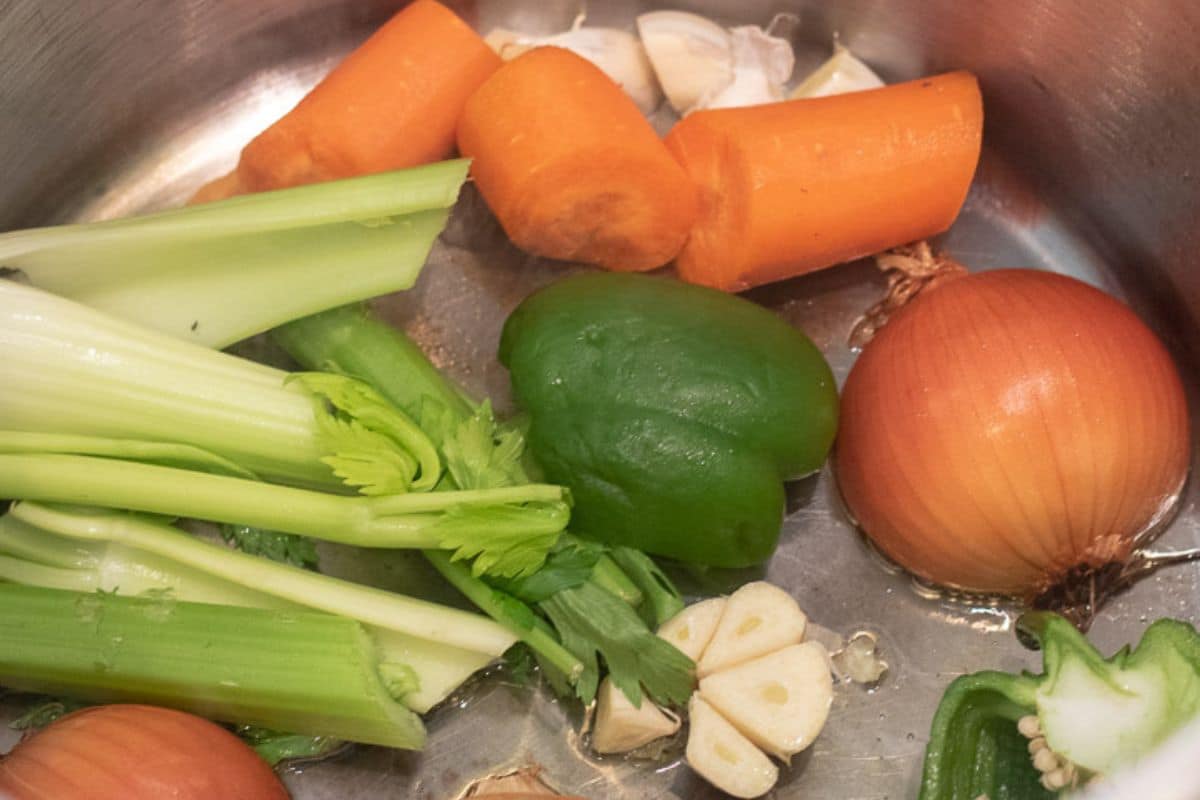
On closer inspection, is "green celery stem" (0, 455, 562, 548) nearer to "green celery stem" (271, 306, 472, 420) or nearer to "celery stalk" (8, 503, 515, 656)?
"celery stalk" (8, 503, 515, 656)

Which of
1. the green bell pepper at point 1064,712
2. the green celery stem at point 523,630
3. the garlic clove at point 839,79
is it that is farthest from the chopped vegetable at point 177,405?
the garlic clove at point 839,79

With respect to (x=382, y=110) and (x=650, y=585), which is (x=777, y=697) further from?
(x=382, y=110)

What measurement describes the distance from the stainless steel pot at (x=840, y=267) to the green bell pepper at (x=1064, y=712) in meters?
0.15

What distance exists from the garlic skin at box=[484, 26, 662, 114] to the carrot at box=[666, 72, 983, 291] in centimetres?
18

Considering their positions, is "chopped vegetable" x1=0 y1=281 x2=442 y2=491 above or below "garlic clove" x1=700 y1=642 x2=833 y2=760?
above

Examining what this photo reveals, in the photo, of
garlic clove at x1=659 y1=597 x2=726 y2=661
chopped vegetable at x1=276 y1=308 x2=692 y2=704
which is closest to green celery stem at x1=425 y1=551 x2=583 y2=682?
chopped vegetable at x1=276 y1=308 x2=692 y2=704

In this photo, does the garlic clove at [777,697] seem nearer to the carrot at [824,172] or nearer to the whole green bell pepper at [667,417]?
the whole green bell pepper at [667,417]

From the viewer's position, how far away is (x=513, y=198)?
1.28 m

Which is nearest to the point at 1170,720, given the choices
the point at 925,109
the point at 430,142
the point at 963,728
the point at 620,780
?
the point at 963,728

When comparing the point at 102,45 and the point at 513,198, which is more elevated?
the point at 102,45

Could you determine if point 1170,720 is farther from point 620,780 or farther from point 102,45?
point 102,45

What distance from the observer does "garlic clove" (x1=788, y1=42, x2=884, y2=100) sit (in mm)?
1438

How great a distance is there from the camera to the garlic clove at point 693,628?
1.14m

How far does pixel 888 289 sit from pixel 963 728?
583 mm
